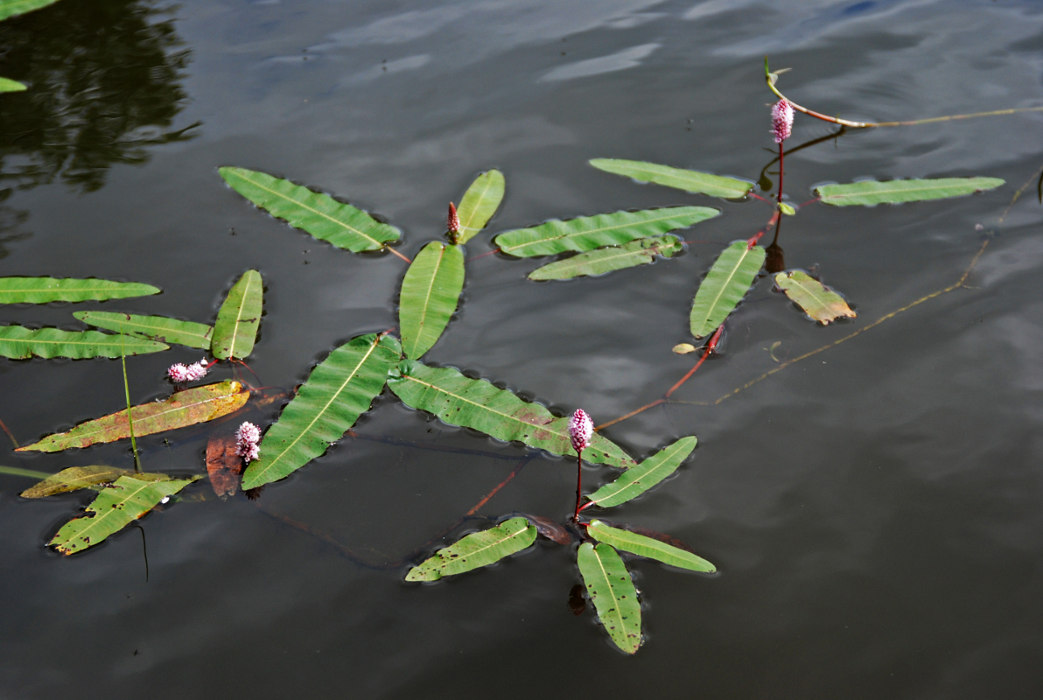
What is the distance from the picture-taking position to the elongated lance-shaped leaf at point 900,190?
2.44 metres

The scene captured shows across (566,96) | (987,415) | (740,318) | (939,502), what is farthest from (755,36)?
(939,502)

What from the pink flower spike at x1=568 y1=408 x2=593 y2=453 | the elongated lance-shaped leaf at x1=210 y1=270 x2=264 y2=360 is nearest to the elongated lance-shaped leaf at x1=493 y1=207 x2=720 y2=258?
the elongated lance-shaped leaf at x1=210 y1=270 x2=264 y2=360

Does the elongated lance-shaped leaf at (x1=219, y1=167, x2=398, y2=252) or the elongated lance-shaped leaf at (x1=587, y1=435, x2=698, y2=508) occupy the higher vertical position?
the elongated lance-shaped leaf at (x1=219, y1=167, x2=398, y2=252)

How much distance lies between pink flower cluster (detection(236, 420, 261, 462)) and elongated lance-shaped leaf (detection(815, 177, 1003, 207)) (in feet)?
5.88

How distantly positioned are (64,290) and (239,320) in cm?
54

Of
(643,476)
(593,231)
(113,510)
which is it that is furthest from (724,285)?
(113,510)

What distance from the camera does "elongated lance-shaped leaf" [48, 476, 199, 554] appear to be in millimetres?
1671

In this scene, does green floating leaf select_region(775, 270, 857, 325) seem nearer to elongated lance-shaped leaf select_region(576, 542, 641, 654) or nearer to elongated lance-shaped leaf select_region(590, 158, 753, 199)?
elongated lance-shaped leaf select_region(590, 158, 753, 199)

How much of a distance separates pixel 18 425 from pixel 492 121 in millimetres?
1784

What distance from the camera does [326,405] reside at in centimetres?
189

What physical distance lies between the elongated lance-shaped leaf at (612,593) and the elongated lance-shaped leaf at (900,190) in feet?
4.74

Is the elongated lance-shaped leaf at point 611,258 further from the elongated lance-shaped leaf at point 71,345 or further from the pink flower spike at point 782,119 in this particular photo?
the elongated lance-shaped leaf at point 71,345

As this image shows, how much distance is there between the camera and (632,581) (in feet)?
5.17

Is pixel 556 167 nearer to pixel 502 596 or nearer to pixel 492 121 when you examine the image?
pixel 492 121
